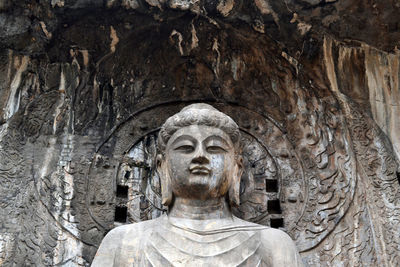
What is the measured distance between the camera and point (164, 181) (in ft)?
20.1

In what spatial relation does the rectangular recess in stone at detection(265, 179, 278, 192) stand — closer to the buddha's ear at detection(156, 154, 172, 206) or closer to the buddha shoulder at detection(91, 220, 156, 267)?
the buddha's ear at detection(156, 154, 172, 206)

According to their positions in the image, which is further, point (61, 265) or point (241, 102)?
point (241, 102)

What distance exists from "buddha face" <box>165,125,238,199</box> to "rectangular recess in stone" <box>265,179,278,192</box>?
1.06 metres

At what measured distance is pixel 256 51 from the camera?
7211 millimetres

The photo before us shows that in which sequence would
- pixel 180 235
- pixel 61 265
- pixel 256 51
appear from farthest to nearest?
pixel 256 51 < pixel 61 265 < pixel 180 235

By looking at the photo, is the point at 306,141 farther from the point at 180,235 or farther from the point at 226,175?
the point at 180,235

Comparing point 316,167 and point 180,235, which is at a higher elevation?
point 316,167

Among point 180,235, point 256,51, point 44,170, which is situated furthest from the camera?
point 256,51

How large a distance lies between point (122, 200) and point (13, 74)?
1.68 metres

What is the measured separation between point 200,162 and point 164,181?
49 cm

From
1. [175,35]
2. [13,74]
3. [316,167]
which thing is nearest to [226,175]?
[316,167]

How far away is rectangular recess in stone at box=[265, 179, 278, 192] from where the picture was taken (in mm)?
7074

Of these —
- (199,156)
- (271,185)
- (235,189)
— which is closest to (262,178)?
(271,185)

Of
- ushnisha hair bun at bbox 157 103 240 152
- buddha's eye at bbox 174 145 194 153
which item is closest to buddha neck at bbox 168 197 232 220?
buddha's eye at bbox 174 145 194 153
